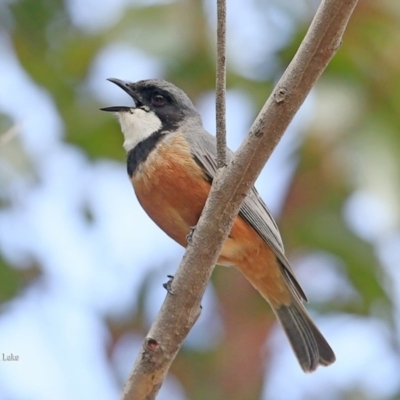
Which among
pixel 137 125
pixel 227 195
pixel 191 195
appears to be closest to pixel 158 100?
pixel 137 125

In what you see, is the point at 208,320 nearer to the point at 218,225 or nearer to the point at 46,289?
the point at 46,289

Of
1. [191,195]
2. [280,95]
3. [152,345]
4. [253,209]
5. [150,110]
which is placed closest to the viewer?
[280,95]

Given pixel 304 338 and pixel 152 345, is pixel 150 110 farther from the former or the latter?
pixel 152 345

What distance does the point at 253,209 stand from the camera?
15.7 ft

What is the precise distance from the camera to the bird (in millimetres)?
4656

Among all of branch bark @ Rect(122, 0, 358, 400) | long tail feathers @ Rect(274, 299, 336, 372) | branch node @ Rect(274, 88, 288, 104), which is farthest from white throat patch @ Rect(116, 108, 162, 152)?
branch node @ Rect(274, 88, 288, 104)

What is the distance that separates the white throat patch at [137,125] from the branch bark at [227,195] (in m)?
1.68

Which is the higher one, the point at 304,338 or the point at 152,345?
the point at 304,338

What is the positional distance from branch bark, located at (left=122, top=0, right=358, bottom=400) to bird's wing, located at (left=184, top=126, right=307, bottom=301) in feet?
3.90

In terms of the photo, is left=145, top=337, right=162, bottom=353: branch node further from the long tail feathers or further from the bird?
the long tail feathers

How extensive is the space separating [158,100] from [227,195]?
209cm

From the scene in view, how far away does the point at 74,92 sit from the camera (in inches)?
238

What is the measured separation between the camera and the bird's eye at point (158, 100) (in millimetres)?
5305

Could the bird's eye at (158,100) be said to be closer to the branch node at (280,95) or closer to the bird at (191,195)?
the bird at (191,195)
